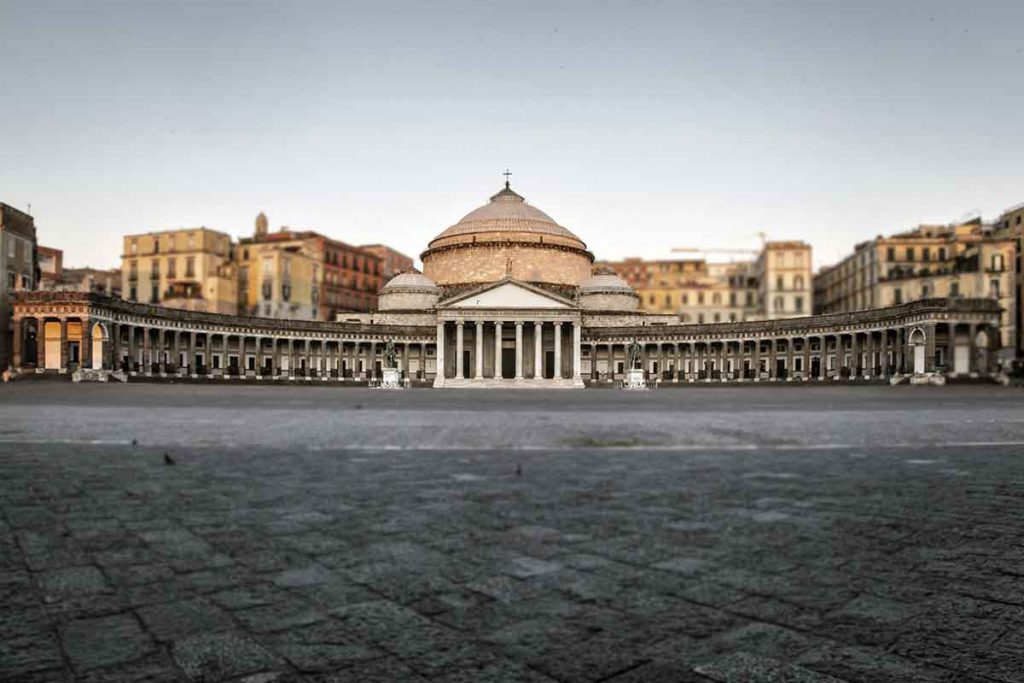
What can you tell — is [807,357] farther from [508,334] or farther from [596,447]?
[596,447]

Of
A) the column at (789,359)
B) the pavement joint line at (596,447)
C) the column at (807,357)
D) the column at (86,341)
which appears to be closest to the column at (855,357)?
the column at (807,357)

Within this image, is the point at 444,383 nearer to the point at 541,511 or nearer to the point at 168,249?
the point at 168,249

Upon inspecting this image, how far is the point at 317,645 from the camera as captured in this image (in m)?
3.06

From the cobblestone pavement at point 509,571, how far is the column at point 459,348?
63349 mm

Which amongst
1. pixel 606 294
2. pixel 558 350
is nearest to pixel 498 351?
pixel 558 350

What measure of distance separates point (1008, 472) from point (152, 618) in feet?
27.3

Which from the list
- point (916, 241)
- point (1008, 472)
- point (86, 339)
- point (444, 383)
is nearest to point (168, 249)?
point (86, 339)

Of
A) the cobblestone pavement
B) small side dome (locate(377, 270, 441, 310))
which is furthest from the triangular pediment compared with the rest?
the cobblestone pavement

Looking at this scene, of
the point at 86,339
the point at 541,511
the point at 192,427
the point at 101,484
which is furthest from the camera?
the point at 86,339

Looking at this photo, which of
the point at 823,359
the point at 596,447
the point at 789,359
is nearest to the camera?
the point at 596,447

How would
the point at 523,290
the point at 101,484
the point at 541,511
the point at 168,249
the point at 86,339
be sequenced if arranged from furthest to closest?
the point at 168,249
the point at 523,290
the point at 86,339
the point at 101,484
the point at 541,511

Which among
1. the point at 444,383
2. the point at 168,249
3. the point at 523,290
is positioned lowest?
the point at 444,383

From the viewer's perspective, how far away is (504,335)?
76938 millimetres

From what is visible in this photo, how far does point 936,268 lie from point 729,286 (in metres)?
31.3
